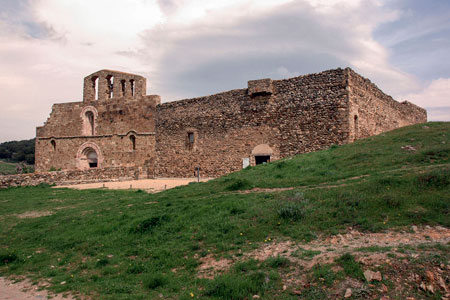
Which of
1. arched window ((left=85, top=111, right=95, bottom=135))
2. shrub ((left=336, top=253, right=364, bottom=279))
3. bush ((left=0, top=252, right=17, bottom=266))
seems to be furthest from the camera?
arched window ((left=85, top=111, right=95, bottom=135))

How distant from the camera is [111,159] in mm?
25859

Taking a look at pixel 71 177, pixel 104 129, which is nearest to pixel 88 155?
pixel 104 129

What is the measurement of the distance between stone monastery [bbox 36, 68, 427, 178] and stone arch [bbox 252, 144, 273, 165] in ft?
0.19

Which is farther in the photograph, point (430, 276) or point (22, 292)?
point (22, 292)

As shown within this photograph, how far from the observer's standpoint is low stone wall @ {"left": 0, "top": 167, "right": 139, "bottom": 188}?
1945cm

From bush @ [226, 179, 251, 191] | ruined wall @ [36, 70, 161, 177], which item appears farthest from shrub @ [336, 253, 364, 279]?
ruined wall @ [36, 70, 161, 177]

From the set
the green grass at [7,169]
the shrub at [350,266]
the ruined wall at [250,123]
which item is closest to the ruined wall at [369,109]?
the ruined wall at [250,123]

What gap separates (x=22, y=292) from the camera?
5395mm

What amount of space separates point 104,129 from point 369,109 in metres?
19.7

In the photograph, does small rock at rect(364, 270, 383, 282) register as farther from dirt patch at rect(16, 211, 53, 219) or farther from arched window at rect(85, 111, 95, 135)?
arched window at rect(85, 111, 95, 135)

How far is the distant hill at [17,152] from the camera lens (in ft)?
193

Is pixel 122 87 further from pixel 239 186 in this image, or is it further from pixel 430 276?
pixel 430 276

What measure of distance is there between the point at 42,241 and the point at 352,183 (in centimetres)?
814

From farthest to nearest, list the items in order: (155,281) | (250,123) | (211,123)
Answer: (211,123)
(250,123)
(155,281)
